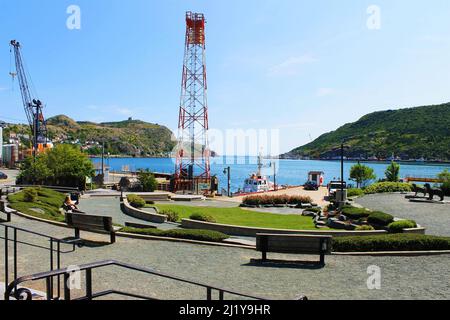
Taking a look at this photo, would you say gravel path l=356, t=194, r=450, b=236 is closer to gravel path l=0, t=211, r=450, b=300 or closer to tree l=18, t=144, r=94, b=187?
gravel path l=0, t=211, r=450, b=300

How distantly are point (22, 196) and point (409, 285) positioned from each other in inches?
925

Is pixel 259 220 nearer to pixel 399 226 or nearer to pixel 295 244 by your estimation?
pixel 399 226

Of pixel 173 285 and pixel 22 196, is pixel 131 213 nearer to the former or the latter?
pixel 22 196

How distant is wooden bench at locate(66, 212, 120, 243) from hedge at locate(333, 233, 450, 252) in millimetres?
7717

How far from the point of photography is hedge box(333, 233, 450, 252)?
13094 mm

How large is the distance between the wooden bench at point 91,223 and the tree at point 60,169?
28858 millimetres

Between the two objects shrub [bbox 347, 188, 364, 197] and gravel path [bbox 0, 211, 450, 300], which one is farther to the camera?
shrub [bbox 347, 188, 364, 197]

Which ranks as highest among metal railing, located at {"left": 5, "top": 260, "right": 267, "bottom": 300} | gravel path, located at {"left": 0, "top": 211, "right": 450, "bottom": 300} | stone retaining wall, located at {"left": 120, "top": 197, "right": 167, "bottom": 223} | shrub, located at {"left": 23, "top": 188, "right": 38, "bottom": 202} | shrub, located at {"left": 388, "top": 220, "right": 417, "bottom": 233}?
metal railing, located at {"left": 5, "top": 260, "right": 267, "bottom": 300}

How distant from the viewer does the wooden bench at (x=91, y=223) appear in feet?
45.5

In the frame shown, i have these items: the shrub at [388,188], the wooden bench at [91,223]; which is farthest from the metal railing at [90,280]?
the shrub at [388,188]

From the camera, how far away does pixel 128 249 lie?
43.0 feet

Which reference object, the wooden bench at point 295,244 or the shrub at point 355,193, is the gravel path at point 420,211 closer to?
the shrub at point 355,193

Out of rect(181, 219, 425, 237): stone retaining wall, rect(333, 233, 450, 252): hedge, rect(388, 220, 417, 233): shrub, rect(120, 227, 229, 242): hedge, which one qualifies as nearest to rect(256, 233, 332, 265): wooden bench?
rect(333, 233, 450, 252): hedge

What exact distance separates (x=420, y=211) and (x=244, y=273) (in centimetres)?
1908
